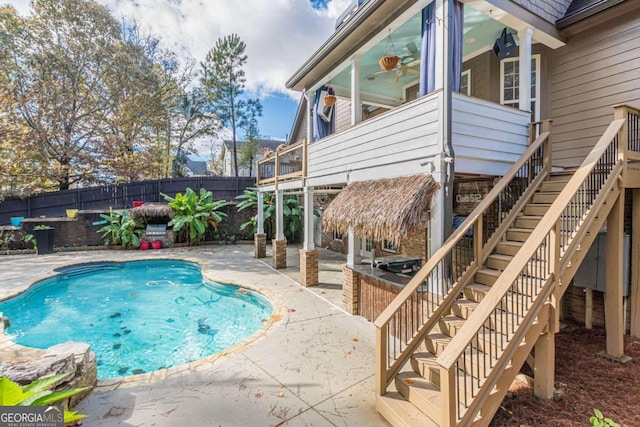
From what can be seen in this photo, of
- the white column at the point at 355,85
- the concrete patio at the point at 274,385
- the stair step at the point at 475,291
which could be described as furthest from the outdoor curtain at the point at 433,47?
the concrete patio at the point at 274,385

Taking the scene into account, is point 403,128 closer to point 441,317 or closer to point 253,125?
point 441,317

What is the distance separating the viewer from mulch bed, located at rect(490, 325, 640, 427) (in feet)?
11.0

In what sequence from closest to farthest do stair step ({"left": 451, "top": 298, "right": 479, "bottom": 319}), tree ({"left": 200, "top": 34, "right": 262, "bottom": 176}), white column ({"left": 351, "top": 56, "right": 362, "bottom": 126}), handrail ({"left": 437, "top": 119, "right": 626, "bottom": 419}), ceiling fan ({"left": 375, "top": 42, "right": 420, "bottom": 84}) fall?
handrail ({"left": 437, "top": 119, "right": 626, "bottom": 419})
stair step ({"left": 451, "top": 298, "right": 479, "bottom": 319})
white column ({"left": 351, "top": 56, "right": 362, "bottom": 126})
ceiling fan ({"left": 375, "top": 42, "right": 420, "bottom": 84})
tree ({"left": 200, "top": 34, "right": 262, "bottom": 176})

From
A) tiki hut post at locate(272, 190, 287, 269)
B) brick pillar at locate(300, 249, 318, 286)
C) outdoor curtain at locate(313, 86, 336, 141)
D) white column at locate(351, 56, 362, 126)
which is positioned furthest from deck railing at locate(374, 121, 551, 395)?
tiki hut post at locate(272, 190, 287, 269)

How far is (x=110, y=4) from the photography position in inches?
761

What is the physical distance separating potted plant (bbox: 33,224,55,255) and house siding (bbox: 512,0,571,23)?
1927 cm

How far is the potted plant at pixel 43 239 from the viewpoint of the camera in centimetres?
1375

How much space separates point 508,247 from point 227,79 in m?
27.0

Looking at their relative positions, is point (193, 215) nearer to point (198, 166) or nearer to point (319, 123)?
point (319, 123)

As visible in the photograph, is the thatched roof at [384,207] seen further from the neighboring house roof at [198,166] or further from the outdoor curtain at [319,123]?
the neighboring house roof at [198,166]

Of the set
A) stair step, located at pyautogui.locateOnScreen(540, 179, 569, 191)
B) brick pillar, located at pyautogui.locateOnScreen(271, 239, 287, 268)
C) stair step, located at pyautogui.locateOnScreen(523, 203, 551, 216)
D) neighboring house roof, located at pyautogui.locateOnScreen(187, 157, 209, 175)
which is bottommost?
brick pillar, located at pyautogui.locateOnScreen(271, 239, 287, 268)

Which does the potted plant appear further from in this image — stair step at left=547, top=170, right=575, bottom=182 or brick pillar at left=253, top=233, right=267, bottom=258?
stair step at left=547, top=170, right=575, bottom=182

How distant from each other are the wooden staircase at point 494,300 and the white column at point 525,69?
2.06 ft

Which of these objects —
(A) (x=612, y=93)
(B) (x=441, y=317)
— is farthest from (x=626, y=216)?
(B) (x=441, y=317)
